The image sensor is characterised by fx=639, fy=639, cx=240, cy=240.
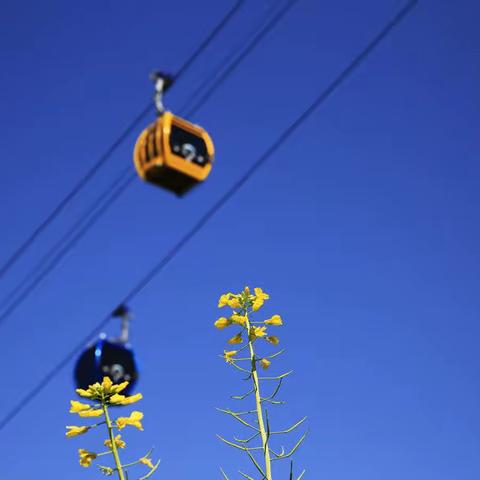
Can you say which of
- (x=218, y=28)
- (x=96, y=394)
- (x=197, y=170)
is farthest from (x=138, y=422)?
(x=218, y=28)

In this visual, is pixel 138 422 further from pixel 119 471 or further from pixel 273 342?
pixel 273 342

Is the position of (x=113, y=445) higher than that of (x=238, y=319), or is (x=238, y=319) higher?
(x=238, y=319)

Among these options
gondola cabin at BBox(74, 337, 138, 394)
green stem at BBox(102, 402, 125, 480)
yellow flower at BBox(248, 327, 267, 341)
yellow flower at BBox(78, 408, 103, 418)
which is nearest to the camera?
green stem at BBox(102, 402, 125, 480)

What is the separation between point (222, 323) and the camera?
3809mm

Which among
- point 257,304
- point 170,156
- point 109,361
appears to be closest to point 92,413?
point 257,304

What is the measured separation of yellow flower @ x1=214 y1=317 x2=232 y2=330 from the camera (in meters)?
3.79

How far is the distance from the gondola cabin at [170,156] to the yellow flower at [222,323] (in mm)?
1488

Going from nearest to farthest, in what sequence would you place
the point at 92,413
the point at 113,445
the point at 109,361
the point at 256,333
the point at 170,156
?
the point at 113,445 < the point at 92,413 < the point at 256,333 < the point at 170,156 < the point at 109,361

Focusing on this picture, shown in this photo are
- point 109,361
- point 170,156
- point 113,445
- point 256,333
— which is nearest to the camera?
point 113,445

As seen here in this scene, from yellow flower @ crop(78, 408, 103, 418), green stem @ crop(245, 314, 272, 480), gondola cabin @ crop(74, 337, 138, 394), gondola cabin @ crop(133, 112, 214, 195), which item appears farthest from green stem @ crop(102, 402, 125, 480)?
gondola cabin @ crop(74, 337, 138, 394)

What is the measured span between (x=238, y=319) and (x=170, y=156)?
1.65m

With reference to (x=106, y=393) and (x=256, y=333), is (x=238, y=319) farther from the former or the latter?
(x=106, y=393)

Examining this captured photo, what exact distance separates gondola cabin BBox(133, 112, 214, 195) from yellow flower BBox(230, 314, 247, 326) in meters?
1.50

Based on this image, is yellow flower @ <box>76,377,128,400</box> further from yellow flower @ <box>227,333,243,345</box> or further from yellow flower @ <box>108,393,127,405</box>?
yellow flower @ <box>227,333,243,345</box>
